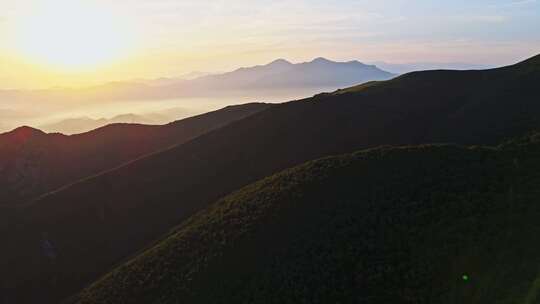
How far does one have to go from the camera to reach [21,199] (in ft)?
295

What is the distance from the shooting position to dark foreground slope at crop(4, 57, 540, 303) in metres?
60.9

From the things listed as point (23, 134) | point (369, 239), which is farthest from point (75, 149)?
point (369, 239)

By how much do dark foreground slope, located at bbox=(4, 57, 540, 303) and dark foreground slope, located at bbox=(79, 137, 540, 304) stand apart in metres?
17.4

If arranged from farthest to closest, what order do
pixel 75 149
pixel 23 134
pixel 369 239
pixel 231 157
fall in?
pixel 23 134 < pixel 75 149 < pixel 231 157 < pixel 369 239

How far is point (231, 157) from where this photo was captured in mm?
78875

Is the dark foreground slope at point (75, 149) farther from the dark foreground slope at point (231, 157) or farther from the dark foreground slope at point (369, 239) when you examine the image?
the dark foreground slope at point (369, 239)

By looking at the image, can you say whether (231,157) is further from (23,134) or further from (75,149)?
(23,134)

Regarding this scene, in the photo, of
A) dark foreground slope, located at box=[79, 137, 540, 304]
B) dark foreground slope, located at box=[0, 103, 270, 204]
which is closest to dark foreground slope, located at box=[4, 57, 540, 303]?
dark foreground slope, located at box=[79, 137, 540, 304]

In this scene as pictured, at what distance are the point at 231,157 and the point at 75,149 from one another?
60267mm

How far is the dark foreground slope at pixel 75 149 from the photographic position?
96.6 m

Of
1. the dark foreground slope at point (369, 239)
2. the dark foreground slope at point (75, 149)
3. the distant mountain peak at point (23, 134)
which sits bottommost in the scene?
the dark foreground slope at point (369, 239)

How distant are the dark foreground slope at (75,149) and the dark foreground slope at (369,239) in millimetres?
62438

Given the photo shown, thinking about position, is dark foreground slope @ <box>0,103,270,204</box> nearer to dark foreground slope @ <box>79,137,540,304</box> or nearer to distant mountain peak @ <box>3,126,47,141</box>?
distant mountain peak @ <box>3,126,47,141</box>

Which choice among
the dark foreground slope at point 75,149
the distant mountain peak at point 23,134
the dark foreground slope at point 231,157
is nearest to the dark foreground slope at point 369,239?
the dark foreground slope at point 231,157
